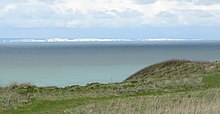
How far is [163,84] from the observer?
3105 cm

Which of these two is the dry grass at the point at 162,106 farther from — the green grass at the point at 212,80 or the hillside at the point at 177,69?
the hillside at the point at 177,69

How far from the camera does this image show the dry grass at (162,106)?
63.3ft

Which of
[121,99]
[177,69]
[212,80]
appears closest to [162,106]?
[121,99]

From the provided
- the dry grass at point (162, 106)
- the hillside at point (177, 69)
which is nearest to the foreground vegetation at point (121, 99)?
the dry grass at point (162, 106)

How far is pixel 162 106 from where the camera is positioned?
21.0 m

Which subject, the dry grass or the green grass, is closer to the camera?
the dry grass

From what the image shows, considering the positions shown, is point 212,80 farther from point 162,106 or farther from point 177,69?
point 177,69

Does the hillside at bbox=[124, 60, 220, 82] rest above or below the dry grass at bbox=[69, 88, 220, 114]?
below

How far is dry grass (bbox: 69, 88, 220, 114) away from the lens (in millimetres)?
19281

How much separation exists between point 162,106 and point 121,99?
3.59m

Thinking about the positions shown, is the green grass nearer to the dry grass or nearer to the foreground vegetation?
the foreground vegetation

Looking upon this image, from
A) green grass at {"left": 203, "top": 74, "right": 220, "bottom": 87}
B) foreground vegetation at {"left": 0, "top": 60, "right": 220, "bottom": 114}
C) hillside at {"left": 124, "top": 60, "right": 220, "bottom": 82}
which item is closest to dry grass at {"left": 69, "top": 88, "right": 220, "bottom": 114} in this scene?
foreground vegetation at {"left": 0, "top": 60, "right": 220, "bottom": 114}

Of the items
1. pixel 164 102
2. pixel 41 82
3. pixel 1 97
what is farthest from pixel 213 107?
pixel 41 82

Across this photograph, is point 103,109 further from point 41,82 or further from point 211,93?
point 41,82
